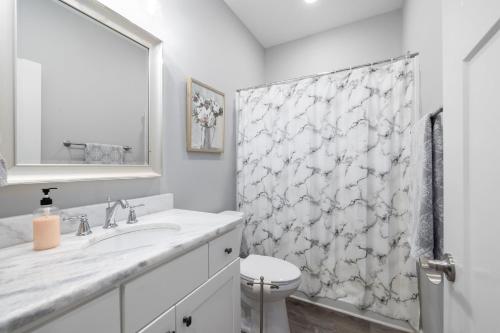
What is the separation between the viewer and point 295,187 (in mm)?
1822

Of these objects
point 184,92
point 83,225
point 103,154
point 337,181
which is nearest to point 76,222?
point 83,225

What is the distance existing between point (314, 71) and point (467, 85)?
2.05 m

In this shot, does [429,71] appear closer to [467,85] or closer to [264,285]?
[467,85]

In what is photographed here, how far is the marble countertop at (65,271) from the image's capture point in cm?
42

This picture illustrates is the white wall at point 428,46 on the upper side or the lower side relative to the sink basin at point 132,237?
upper

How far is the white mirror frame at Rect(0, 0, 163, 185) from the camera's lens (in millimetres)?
766

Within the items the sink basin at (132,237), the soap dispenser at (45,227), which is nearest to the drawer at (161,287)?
the sink basin at (132,237)

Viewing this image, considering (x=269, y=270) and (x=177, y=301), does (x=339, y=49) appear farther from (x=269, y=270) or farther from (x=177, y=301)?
(x=177, y=301)

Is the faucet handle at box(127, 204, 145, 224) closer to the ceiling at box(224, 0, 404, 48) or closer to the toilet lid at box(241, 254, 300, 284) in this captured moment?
the toilet lid at box(241, 254, 300, 284)

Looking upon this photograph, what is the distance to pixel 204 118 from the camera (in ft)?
5.46

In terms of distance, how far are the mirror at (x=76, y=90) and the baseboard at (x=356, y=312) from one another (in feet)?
5.61

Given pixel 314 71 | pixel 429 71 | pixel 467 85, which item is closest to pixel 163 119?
pixel 467 85

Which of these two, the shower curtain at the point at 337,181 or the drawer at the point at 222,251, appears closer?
the drawer at the point at 222,251

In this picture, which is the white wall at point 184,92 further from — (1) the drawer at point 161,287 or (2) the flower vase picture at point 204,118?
(1) the drawer at point 161,287
